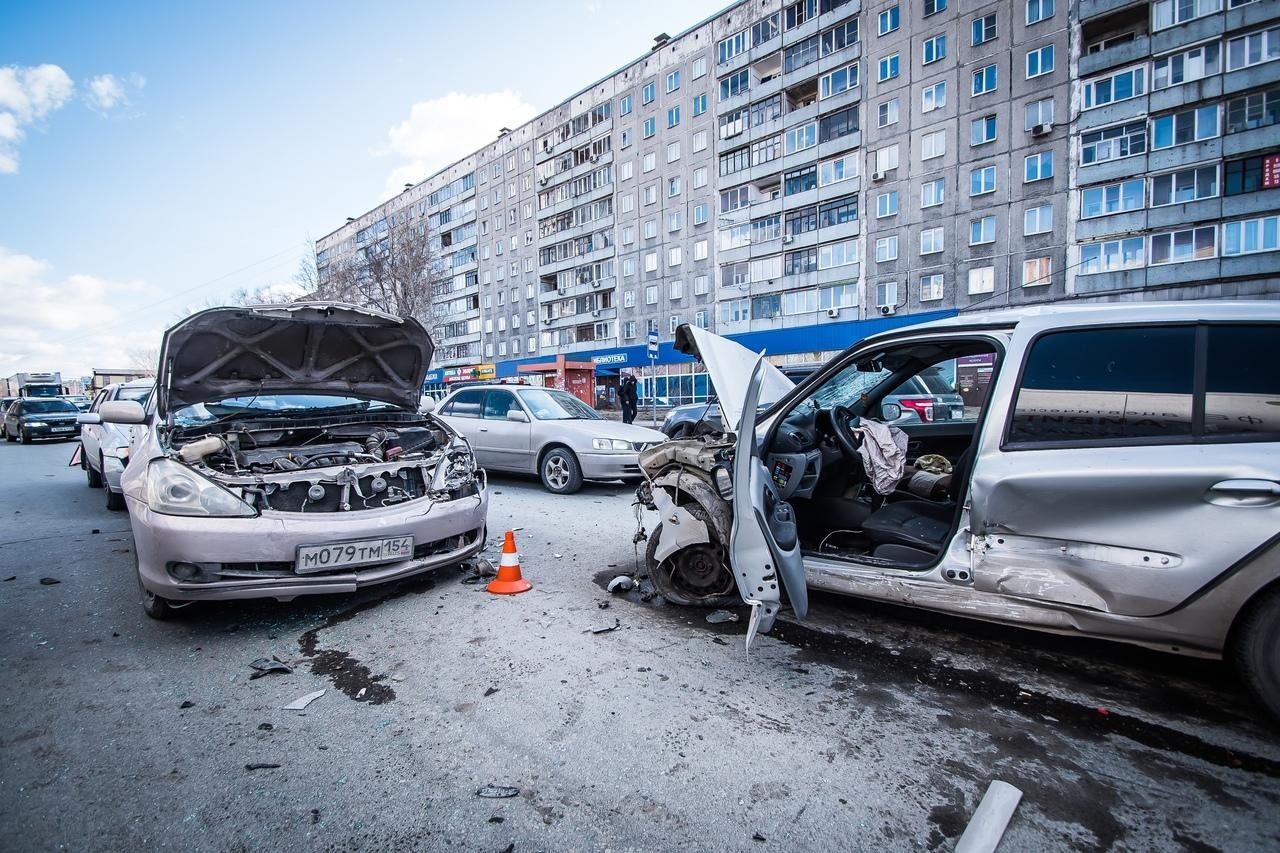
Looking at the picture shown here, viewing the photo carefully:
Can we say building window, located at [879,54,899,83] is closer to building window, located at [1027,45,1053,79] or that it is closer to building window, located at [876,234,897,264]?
building window, located at [1027,45,1053,79]

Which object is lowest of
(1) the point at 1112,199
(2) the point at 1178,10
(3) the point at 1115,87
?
(1) the point at 1112,199

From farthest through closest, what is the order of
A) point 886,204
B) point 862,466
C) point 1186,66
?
1. point 886,204
2. point 1186,66
3. point 862,466

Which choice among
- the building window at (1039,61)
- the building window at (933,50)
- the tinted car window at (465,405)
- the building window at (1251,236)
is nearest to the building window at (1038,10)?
the building window at (1039,61)

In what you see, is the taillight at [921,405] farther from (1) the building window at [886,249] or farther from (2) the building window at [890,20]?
(2) the building window at [890,20]

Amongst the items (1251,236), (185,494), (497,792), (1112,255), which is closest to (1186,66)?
(1251,236)

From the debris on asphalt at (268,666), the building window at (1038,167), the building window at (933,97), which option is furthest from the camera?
the building window at (933,97)

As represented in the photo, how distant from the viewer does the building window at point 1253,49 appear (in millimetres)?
21281

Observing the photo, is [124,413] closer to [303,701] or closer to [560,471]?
[303,701]

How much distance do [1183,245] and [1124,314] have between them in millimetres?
29243

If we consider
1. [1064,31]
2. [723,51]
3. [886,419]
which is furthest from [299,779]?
[723,51]

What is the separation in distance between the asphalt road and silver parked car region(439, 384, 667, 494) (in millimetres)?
3836

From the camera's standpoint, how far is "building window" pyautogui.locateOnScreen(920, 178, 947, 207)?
91.1 ft

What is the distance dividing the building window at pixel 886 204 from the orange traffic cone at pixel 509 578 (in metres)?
31.0

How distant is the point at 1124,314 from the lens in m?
2.52
